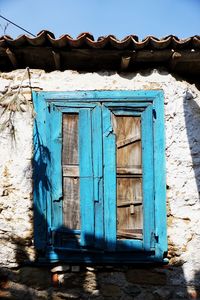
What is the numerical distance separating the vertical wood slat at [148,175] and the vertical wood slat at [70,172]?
0.62 m

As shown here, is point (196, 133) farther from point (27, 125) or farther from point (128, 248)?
point (27, 125)

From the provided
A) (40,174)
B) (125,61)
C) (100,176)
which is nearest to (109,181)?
(100,176)

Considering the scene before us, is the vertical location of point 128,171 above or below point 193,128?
below

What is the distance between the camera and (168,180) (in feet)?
12.8

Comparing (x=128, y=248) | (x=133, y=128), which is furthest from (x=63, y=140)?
(x=128, y=248)

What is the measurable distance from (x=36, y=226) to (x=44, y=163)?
579 mm

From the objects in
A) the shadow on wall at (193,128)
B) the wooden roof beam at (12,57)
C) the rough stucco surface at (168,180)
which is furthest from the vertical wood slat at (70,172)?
the shadow on wall at (193,128)

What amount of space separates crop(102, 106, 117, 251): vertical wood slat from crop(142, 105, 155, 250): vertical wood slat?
0.28m

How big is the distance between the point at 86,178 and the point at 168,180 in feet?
2.51

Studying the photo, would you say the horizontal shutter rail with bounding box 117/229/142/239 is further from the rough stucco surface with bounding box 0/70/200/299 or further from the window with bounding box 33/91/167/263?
the rough stucco surface with bounding box 0/70/200/299

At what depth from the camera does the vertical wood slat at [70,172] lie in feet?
12.5

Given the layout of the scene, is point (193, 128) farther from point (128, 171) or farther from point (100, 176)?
point (100, 176)

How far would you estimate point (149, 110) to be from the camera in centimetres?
394

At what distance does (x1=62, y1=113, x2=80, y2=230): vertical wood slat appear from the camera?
3.81 m
